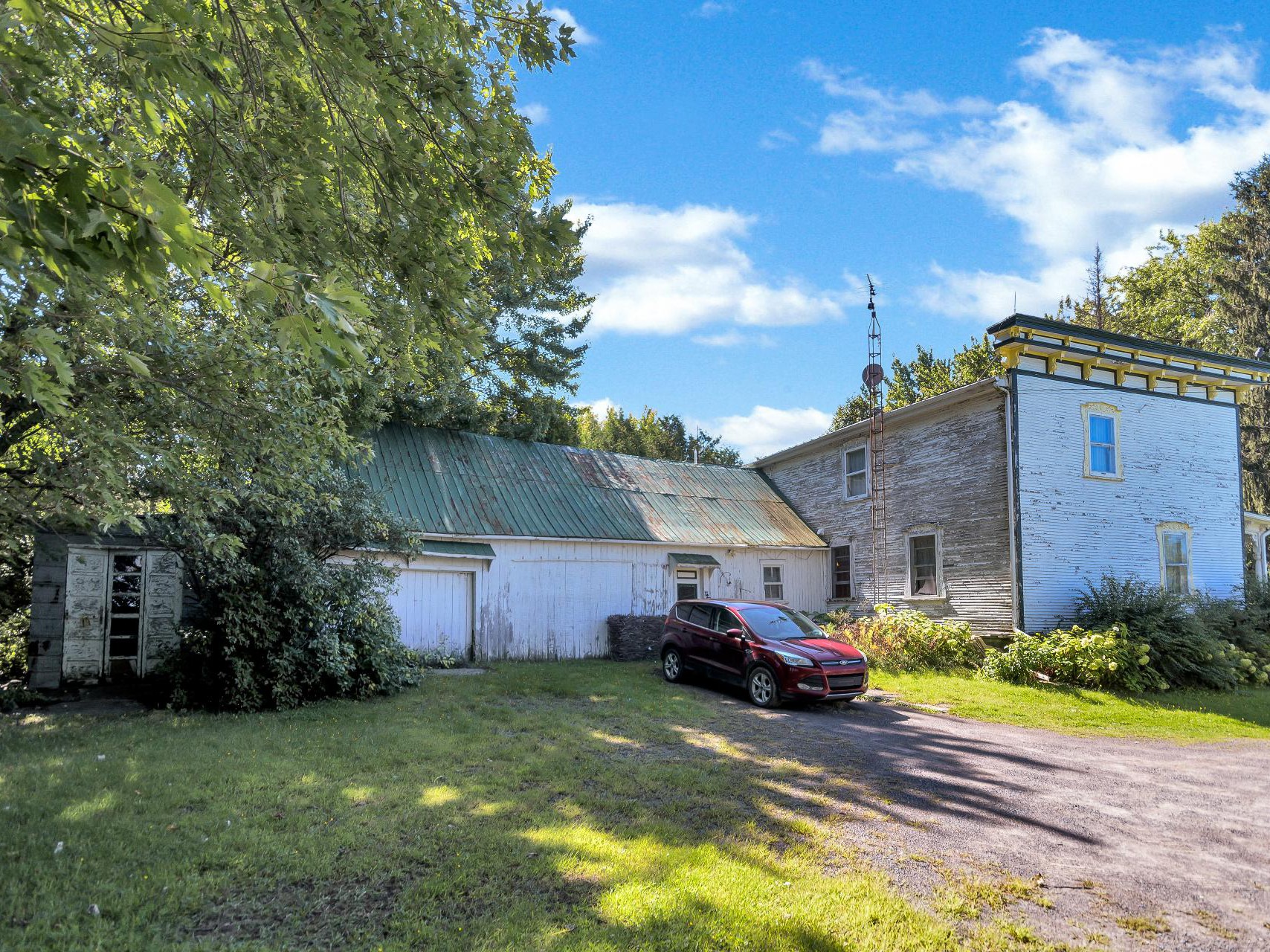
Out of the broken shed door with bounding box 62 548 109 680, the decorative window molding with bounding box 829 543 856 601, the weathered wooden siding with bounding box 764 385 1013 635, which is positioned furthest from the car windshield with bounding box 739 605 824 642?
the broken shed door with bounding box 62 548 109 680

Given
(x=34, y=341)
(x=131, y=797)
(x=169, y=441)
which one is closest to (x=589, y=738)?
(x=131, y=797)

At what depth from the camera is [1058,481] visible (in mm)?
16922

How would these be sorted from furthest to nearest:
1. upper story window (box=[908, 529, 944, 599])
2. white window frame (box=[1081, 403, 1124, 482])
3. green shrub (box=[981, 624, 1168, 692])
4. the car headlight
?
upper story window (box=[908, 529, 944, 599]), white window frame (box=[1081, 403, 1124, 482]), green shrub (box=[981, 624, 1168, 692]), the car headlight

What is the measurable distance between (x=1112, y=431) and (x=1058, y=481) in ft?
8.01

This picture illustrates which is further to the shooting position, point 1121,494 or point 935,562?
point 935,562

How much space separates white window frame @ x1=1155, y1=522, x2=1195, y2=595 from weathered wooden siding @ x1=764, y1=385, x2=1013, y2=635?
464cm

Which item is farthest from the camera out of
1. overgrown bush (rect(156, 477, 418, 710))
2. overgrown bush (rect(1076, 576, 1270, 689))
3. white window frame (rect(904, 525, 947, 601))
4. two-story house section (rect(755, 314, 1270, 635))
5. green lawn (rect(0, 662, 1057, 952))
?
white window frame (rect(904, 525, 947, 601))

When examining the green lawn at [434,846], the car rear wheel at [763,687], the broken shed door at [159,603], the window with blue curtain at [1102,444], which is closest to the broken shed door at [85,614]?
the broken shed door at [159,603]

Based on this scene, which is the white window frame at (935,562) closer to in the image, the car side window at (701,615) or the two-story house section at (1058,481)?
the two-story house section at (1058,481)

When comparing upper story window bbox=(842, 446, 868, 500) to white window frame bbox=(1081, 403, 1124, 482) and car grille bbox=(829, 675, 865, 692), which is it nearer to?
white window frame bbox=(1081, 403, 1124, 482)

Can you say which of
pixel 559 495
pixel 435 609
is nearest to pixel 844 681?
pixel 435 609

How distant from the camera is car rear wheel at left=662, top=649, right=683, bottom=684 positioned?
45.4 ft

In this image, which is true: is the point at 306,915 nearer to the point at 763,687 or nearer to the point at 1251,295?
the point at 763,687

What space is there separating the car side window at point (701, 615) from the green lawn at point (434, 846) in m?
4.48
